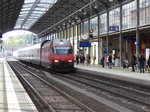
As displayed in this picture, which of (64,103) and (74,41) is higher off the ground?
(74,41)

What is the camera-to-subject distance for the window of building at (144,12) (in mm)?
32941

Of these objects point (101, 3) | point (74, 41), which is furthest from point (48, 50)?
point (74, 41)

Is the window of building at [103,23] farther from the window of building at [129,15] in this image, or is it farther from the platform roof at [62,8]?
the window of building at [129,15]

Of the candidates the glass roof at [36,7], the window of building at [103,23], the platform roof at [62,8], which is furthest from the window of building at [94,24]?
the glass roof at [36,7]

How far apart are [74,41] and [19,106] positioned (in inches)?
2115

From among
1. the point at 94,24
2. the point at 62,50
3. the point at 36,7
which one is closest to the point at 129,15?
the point at 62,50

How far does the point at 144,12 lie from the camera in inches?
1329

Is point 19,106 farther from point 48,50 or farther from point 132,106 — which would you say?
point 48,50

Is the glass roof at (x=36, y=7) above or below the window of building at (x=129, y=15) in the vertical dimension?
above

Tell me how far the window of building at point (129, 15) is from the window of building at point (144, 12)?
5.62 ft

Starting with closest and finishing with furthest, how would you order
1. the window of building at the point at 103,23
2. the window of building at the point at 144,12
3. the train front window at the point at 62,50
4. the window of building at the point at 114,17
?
the train front window at the point at 62,50, the window of building at the point at 144,12, the window of building at the point at 114,17, the window of building at the point at 103,23

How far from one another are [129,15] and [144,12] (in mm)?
4041

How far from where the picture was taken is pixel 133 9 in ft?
121

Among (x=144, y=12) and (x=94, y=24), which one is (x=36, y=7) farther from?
(x=144, y=12)
